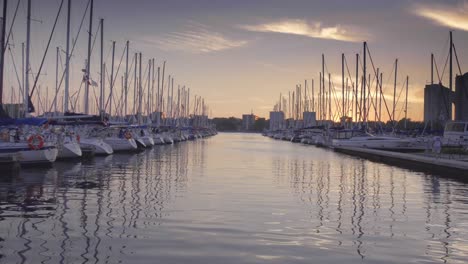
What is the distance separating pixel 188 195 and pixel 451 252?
11.9 meters

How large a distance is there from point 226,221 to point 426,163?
29.0 metres

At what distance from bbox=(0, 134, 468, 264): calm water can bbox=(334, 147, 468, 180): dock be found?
649 cm

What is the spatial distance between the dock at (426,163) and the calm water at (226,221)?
649 cm

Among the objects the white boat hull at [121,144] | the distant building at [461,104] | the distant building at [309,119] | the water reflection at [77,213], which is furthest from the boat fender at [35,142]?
the distant building at [309,119]

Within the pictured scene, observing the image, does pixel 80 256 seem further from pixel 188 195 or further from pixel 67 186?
pixel 67 186

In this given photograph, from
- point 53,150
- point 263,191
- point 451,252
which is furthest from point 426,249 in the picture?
point 53,150

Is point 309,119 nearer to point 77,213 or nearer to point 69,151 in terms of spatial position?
point 69,151

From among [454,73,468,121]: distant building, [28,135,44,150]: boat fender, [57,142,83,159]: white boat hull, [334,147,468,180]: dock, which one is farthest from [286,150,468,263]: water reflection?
[454,73,468,121]: distant building

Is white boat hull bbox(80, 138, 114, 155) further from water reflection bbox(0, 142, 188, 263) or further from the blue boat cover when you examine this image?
water reflection bbox(0, 142, 188, 263)

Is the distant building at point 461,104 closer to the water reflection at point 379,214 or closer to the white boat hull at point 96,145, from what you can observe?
the white boat hull at point 96,145

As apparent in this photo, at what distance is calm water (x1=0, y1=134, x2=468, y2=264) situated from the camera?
39.4 feet

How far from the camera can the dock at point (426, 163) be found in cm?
3516

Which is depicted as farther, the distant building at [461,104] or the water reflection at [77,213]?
the distant building at [461,104]

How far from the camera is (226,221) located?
1636 centimetres
